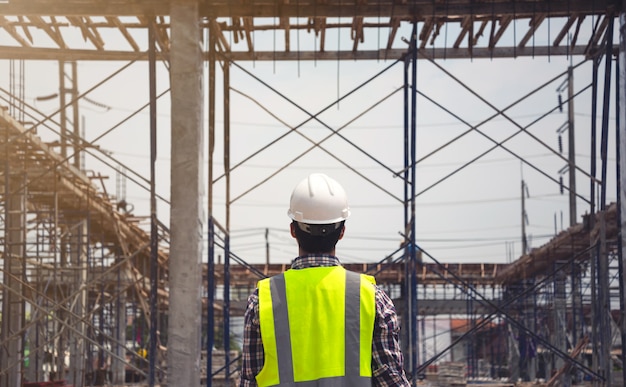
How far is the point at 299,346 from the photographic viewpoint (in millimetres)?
3363

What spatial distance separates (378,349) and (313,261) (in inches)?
16.2

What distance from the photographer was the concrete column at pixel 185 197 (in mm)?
10945

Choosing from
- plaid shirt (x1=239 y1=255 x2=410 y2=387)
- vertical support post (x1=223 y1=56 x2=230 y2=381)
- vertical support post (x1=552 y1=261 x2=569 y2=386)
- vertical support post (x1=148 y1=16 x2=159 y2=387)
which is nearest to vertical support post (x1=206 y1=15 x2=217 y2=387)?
vertical support post (x1=223 y1=56 x2=230 y2=381)

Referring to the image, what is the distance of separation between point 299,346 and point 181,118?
817 cm

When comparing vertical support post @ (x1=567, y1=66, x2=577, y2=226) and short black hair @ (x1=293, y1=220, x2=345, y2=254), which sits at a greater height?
vertical support post @ (x1=567, y1=66, x2=577, y2=226)

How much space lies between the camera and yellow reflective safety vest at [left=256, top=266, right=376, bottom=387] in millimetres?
3342

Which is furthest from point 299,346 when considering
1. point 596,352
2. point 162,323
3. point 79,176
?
point 162,323

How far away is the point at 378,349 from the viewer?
3424 mm

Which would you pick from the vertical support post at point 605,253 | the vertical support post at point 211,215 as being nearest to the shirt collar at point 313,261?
the vertical support post at point 211,215

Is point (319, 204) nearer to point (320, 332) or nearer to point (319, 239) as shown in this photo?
point (319, 239)

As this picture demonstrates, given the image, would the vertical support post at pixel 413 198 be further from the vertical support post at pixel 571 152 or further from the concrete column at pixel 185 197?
the vertical support post at pixel 571 152

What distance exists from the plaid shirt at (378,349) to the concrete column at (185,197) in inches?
302

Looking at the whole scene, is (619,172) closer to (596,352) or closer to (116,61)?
(596,352)

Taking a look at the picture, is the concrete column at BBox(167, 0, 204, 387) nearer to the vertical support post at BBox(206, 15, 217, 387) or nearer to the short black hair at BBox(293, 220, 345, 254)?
the vertical support post at BBox(206, 15, 217, 387)
